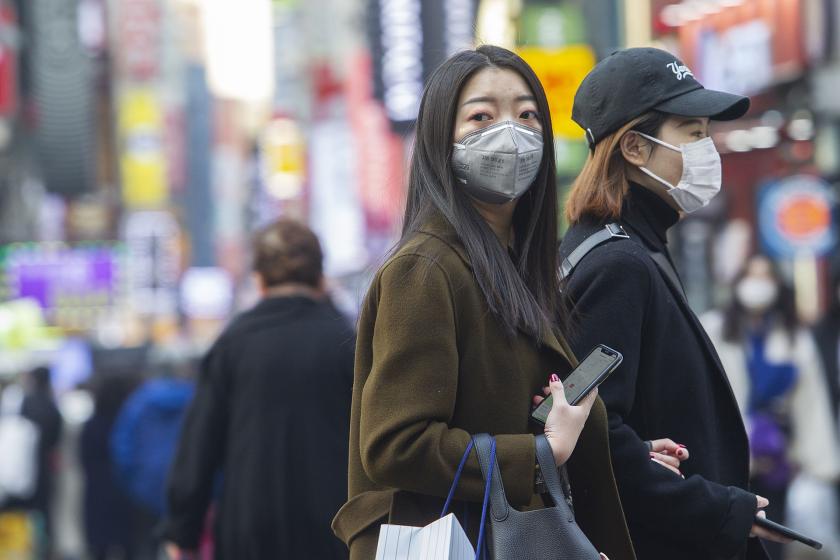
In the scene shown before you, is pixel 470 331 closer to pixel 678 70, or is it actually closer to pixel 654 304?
pixel 654 304

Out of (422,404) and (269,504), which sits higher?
(422,404)

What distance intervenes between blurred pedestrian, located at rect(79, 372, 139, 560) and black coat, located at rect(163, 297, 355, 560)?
7110 millimetres

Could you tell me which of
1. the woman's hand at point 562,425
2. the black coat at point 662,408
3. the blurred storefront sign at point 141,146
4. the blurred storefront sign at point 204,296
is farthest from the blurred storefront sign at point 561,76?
the blurred storefront sign at point 141,146

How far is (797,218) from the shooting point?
11562 millimetres

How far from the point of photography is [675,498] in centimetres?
358

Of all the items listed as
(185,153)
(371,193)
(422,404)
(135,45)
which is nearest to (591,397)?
(422,404)

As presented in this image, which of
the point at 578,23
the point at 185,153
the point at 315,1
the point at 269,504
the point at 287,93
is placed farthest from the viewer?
the point at 287,93

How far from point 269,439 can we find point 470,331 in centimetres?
300

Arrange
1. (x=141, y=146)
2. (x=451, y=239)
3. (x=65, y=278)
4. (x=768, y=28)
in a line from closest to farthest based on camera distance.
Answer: (x=451, y=239) < (x=768, y=28) < (x=65, y=278) < (x=141, y=146)

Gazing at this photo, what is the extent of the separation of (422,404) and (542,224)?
66 centimetres

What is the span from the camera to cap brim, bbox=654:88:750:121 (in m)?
3.88

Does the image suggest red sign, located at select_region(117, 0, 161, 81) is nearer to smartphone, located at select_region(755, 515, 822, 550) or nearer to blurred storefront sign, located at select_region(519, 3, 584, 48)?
blurred storefront sign, located at select_region(519, 3, 584, 48)

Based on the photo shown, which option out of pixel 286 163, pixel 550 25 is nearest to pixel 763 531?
pixel 550 25

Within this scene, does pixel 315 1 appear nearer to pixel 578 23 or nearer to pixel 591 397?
pixel 578 23
